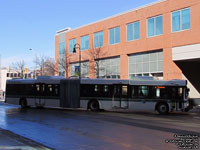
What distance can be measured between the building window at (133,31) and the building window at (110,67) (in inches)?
173

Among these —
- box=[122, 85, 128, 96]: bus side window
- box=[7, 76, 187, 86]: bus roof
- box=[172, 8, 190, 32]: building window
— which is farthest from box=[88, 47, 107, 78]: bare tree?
box=[122, 85, 128, 96]: bus side window

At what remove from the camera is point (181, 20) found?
34938 mm

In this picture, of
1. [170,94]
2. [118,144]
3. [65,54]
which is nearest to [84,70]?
[65,54]

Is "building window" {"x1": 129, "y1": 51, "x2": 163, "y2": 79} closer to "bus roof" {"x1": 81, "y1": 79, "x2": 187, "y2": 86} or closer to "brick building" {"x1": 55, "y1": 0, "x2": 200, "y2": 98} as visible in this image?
"brick building" {"x1": 55, "y1": 0, "x2": 200, "y2": 98}

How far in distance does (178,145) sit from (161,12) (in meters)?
30.5

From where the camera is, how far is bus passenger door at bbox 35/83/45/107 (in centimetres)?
2709

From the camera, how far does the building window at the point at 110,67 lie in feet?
147

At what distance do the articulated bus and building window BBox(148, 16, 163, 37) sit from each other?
15.8 m

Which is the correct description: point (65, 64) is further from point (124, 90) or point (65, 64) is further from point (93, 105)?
point (124, 90)

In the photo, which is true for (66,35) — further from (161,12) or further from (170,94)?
(170,94)

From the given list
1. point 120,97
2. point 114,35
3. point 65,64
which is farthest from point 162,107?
point 65,64

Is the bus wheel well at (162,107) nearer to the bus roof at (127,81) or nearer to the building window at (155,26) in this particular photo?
the bus roof at (127,81)

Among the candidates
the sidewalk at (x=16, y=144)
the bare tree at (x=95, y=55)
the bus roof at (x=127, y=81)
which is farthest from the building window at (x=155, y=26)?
the sidewalk at (x=16, y=144)

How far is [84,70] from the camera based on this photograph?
51.2m
